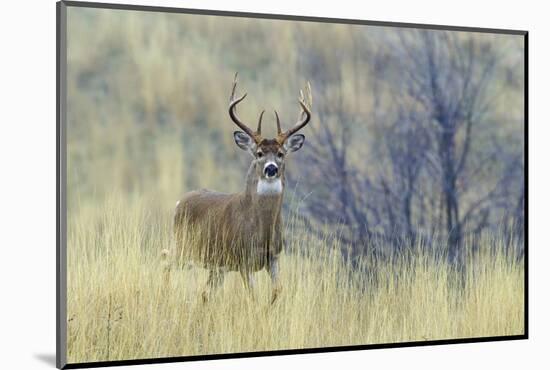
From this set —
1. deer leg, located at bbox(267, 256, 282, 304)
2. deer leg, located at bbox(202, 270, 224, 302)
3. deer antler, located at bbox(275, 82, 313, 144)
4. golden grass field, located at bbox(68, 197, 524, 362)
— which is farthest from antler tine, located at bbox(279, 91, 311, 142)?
deer leg, located at bbox(202, 270, 224, 302)

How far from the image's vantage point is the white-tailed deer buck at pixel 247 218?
9797mm

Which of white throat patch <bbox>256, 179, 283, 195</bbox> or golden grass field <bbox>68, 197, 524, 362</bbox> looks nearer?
golden grass field <bbox>68, 197, 524, 362</bbox>

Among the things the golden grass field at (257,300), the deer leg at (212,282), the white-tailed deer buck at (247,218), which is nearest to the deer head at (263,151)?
the white-tailed deer buck at (247,218)

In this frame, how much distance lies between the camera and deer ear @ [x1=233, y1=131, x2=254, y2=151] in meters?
9.82

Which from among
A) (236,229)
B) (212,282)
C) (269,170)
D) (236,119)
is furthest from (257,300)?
(236,119)

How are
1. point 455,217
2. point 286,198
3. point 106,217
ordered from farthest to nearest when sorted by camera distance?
point 455,217
point 286,198
point 106,217

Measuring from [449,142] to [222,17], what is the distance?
2.41 meters

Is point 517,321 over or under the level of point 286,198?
under

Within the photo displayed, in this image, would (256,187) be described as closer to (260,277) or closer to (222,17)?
(260,277)

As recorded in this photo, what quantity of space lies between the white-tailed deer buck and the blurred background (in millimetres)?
100

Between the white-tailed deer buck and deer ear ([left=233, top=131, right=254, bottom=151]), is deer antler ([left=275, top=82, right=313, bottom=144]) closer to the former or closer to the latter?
the white-tailed deer buck

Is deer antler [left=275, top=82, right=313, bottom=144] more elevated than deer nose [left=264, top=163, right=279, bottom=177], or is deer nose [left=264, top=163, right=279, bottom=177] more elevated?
deer antler [left=275, top=82, right=313, bottom=144]

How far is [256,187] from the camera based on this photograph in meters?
9.88

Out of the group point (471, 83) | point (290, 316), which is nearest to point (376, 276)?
point (290, 316)
